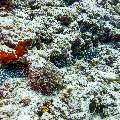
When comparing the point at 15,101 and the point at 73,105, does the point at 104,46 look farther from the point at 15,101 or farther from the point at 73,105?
the point at 15,101

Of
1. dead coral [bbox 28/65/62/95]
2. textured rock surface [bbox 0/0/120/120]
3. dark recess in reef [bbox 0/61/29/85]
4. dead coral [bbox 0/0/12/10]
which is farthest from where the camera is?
dead coral [bbox 0/0/12/10]

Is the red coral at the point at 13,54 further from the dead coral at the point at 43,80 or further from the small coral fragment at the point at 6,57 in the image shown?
the dead coral at the point at 43,80

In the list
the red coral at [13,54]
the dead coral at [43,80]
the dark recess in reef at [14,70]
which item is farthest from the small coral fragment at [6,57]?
the dead coral at [43,80]

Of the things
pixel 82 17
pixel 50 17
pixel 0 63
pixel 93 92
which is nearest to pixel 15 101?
pixel 0 63

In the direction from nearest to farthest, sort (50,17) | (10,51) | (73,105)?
1. (73,105)
2. (10,51)
3. (50,17)

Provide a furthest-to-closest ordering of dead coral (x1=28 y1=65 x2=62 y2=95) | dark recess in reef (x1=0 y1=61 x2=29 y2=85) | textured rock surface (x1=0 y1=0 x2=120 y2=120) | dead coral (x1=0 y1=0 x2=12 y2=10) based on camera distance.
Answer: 1. dead coral (x1=0 y1=0 x2=12 y2=10)
2. dark recess in reef (x1=0 y1=61 x2=29 y2=85)
3. dead coral (x1=28 y1=65 x2=62 y2=95)
4. textured rock surface (x1=0 y1=0 x2=120 y2=120)

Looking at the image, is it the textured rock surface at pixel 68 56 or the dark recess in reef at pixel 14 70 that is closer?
the textured rock surface at pixel 68 56

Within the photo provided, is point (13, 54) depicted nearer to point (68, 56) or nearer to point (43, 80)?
point (43, 80)

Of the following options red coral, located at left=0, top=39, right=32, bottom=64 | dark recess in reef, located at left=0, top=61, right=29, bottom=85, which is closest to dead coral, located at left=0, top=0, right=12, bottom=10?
red coral, located at left=0, top=39, right=32, bottom=64

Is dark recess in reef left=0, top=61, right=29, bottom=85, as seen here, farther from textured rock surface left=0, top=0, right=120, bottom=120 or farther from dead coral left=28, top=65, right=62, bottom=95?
dead coral left=28, top=65, right=62, bottom=95
